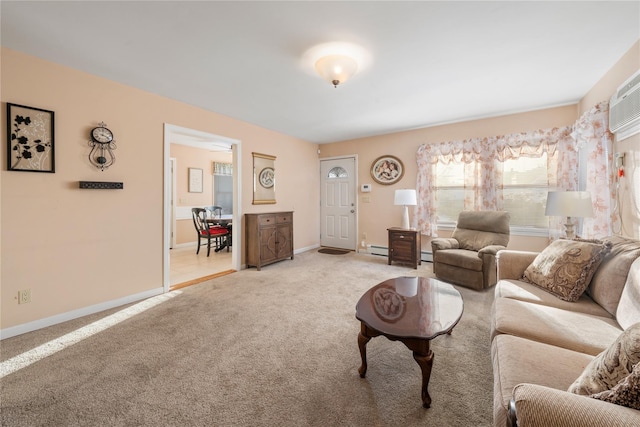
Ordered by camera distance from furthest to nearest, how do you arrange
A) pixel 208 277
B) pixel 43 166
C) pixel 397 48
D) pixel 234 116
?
pixel 234 116
pixel 208 277
pixel 43 166
pixel 397 48

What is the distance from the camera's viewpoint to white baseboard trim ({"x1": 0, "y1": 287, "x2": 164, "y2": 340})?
2.22 metres

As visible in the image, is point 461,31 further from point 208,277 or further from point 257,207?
point 208,277

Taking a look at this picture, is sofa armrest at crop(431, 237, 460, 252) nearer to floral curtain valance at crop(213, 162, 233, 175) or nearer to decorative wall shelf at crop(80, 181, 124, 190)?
decorative wall shelf at crop(80, 181, 124, 190)

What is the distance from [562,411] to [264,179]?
4.48m

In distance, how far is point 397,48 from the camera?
2.23 m

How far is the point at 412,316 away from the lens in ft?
5.38

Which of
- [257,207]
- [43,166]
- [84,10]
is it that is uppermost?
[84,10]

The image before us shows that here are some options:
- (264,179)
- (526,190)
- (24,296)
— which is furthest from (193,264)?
(526,190)

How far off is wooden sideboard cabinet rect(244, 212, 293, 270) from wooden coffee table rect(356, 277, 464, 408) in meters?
2.51

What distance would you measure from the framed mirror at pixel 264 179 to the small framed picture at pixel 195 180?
259 cm

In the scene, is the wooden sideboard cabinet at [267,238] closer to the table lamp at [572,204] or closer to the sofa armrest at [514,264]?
the sofa armrest at [514,264]

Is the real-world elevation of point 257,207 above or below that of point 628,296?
above

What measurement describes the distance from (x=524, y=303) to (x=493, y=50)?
2102 mm

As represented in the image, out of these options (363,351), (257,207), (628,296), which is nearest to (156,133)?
(257,207)
